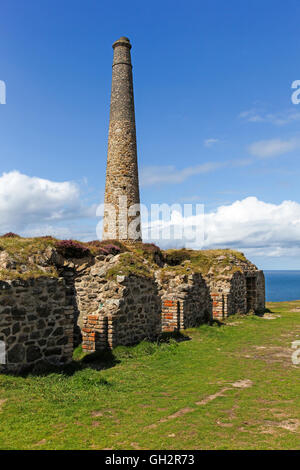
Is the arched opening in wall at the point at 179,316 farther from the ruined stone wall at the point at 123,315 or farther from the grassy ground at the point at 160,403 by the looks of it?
the grassy ground at the point at 160,403

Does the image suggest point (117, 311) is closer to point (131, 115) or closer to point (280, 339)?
point (280, 339)

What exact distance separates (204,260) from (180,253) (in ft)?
5.52

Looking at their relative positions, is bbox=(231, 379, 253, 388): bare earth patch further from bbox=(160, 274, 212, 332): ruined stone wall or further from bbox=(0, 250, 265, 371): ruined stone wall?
bbox=(160, 274, 212, 332): ruined stone wall

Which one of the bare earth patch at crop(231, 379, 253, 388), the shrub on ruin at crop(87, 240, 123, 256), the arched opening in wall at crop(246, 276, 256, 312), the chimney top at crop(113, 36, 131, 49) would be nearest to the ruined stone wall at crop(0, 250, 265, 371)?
the shrub on ruin at crop(87, 240, 123, 256)

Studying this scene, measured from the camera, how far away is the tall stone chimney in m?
25.2

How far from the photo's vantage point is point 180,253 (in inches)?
910

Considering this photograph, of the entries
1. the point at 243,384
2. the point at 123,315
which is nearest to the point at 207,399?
the point at 243,384

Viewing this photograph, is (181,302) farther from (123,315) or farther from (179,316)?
(123,315)

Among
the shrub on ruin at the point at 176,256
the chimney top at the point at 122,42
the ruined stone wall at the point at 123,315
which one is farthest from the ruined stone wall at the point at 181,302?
the chimney top at the point at 122,42

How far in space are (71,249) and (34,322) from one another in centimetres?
482

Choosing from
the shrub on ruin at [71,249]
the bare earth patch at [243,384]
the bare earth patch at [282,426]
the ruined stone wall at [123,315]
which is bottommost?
the bare earth patch at [243,384]

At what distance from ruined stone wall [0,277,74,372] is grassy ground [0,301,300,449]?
0.63 metres

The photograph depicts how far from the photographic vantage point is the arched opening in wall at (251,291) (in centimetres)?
2403

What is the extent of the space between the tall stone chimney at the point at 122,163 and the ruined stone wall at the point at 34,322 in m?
15.3
